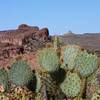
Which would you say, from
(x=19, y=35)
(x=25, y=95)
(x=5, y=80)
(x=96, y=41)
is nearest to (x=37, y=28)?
(x=19, y=35)

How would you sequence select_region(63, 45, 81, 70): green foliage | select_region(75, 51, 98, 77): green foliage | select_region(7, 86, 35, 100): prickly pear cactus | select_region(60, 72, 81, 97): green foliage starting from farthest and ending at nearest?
Answer: select_region(63, 45, 81, 70): green foliage → select_region(75, 51, 98, 77): green foliage → select_region(60, 72, 81, 97): green foliage → select_region(7, 86, 35, 100): prickly pear cactus

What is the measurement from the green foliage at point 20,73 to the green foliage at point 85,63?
0.89 m

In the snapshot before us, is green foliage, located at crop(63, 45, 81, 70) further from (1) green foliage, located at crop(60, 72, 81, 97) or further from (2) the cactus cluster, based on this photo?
(1) green foliage, located at crop(60, 72, 81, 97)

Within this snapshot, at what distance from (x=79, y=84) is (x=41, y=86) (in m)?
0.70

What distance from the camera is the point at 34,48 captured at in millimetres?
Answer: 19406

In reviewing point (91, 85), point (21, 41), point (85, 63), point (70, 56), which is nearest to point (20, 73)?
point (70, 56)

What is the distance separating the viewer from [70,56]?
34.5 feet

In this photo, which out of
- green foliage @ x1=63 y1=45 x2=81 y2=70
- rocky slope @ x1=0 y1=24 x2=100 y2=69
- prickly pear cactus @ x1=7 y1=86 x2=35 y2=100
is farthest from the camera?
rocky slope @ x1=0 y1=24 x2=100 y2=69

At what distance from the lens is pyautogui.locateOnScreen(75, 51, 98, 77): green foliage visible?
34.0 ft

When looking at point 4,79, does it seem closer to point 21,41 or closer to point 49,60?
point 49,60

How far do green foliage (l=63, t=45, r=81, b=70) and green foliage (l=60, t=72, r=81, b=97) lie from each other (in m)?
0.21

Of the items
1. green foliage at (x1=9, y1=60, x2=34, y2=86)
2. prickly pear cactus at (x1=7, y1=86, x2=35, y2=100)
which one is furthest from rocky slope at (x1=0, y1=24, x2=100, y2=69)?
prickly pear cactus at (x1=7, y1=86, x2=35, y2=100)

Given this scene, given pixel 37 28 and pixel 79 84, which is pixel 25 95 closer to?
pixel 79 84

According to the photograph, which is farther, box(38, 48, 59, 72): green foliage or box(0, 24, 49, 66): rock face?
box(0, 24, 49, 66): rock face
